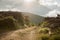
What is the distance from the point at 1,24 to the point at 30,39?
451 inches

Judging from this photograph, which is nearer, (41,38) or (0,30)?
(41,38)

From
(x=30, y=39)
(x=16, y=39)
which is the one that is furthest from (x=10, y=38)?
(x=30, y=39)

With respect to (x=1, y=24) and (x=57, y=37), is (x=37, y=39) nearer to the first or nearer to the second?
(x=57, y=37)

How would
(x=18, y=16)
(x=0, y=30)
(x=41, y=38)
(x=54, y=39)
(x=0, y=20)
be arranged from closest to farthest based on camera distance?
1. (x=54, y=39)
2. (x=41, y=38)
3. (x=0, y=30)
4. (x=0, y=20)
5. (x=18, y=16)

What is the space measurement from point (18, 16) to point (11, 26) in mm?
13537

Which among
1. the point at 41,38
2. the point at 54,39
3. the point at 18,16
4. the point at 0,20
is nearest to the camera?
the point at 54,39

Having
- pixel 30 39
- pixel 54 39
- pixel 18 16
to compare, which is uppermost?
pixel 54 39

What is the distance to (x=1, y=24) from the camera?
38.3m

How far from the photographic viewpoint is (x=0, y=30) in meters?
36.0

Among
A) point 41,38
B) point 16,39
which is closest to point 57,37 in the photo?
point 41,38

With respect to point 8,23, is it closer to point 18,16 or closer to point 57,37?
point 18,16

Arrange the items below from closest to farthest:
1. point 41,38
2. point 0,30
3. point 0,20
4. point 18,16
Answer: point 41,38
point 0,30
point 0,20
point 18,16

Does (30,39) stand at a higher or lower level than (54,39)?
lower

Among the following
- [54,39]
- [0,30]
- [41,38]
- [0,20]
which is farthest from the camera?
[0,20]
